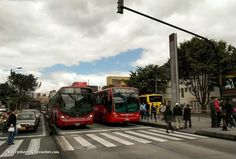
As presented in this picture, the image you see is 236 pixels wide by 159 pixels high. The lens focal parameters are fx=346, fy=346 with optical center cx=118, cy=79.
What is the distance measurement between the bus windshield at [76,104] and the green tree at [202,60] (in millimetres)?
22413

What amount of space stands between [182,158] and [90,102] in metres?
14.9

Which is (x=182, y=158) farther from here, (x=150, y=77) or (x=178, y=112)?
(x=150, y=77)

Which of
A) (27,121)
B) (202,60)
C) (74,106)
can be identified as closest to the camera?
(27,121)

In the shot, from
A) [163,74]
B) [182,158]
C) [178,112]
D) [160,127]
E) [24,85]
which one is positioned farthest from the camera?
[24,85]

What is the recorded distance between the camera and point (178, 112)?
22.1 m

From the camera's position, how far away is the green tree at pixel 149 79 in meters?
65.6

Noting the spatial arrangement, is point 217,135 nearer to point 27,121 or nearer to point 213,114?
point 213,114

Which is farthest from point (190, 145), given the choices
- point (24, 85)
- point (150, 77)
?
point (24, 85)

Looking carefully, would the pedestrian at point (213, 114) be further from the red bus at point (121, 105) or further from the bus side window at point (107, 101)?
the bus side window at point (107, 101)

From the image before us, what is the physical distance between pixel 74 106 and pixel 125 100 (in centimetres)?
410

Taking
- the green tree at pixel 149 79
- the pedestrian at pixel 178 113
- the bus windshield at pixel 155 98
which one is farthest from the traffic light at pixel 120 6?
the green tree at pixel 149 79

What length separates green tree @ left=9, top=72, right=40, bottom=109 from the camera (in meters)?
73.1

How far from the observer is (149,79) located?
65875 mm

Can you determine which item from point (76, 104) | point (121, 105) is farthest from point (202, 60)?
point (76, 104)
